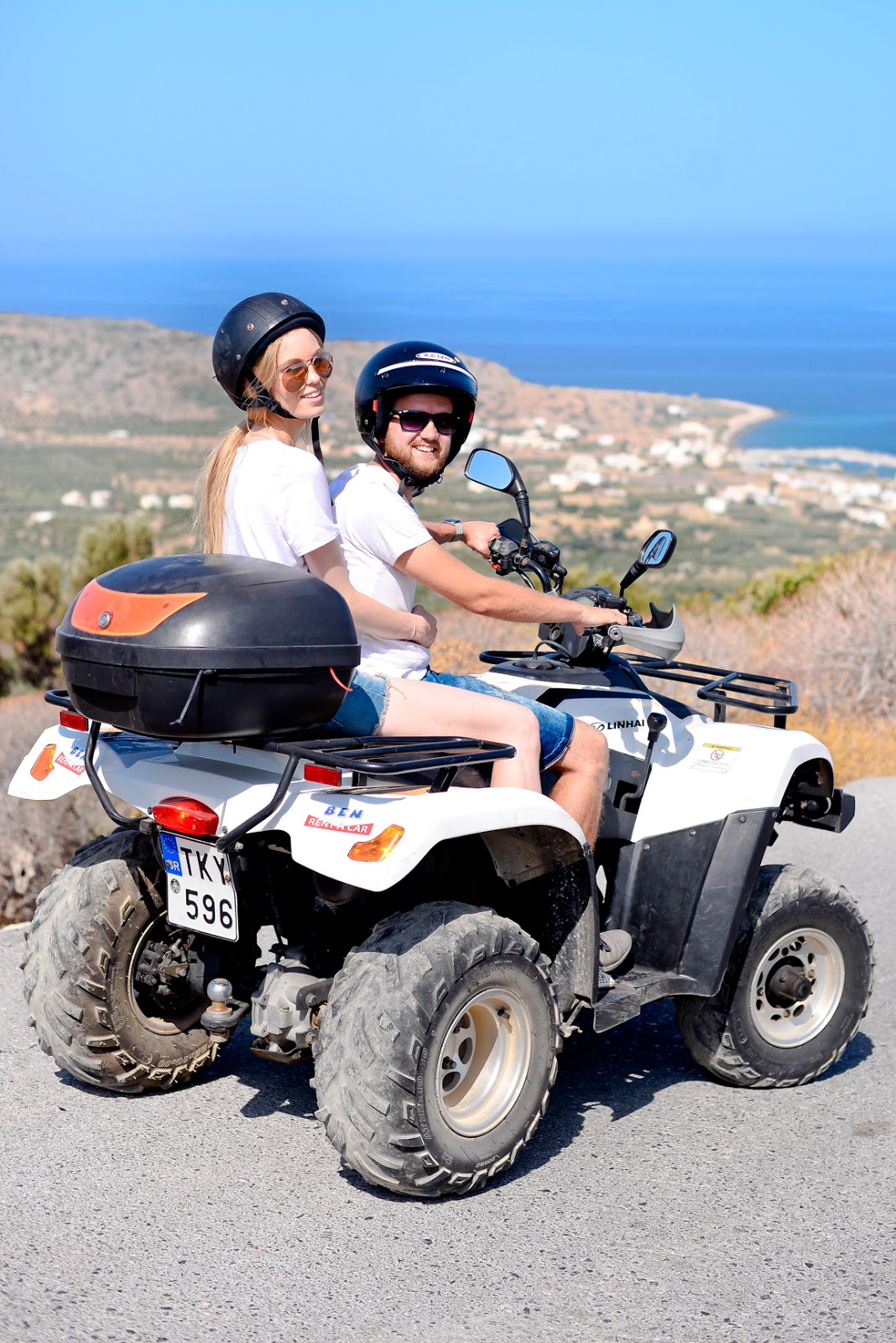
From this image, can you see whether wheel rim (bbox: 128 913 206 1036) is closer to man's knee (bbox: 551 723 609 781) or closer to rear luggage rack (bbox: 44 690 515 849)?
rear luggage rack (bbox: 44 690 515 849)

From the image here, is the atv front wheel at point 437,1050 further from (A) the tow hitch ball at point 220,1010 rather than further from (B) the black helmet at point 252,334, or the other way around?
(B) the black helmet at point 252,334

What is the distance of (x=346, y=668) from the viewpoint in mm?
4082

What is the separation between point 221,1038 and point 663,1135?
1.49m

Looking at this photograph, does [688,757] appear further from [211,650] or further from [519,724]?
[211,650]

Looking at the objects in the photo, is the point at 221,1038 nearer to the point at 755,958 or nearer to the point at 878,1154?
the point at 755,958

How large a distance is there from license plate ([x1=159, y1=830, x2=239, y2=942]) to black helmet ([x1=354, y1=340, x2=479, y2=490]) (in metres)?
1.46

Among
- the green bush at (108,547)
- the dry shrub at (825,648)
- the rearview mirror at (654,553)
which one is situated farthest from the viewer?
the green bush at (108,547)

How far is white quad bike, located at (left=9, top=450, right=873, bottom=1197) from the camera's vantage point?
408 centimetres

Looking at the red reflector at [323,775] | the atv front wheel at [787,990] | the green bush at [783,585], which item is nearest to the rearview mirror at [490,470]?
the red reflector at [323,775]

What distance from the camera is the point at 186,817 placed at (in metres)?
4.16

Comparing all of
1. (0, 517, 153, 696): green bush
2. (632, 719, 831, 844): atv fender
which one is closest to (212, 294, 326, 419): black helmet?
(632, 719, 831, 844): atv fender

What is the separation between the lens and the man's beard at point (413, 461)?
4.91m

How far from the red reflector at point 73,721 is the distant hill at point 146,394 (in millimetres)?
37466

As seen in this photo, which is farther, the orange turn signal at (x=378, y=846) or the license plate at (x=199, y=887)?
the license plate at (x=199, y=887)
